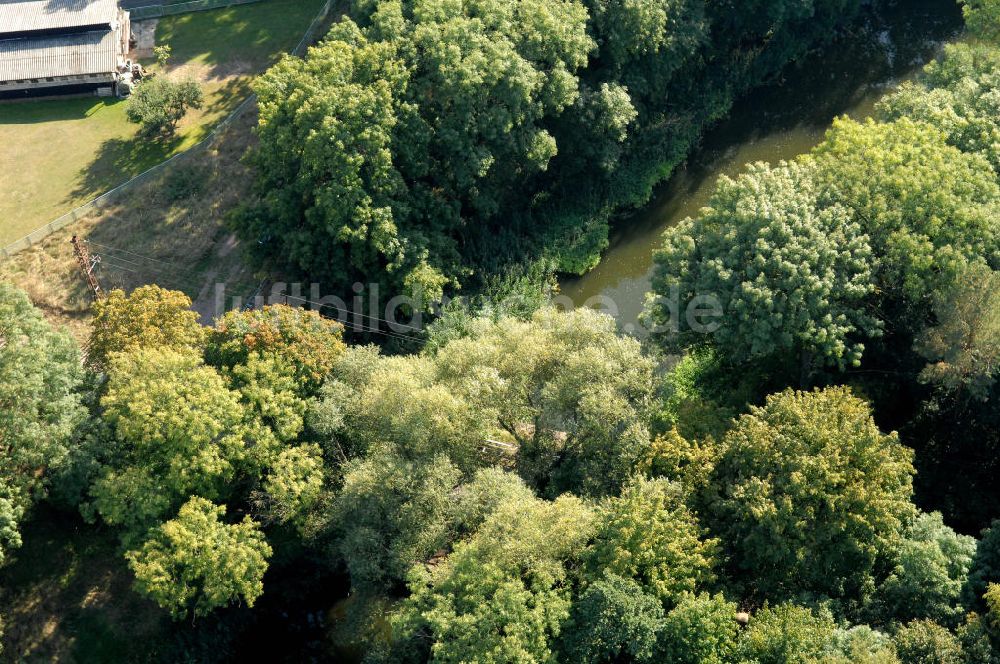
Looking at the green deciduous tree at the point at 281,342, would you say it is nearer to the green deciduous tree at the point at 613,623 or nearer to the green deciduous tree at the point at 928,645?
the green deciduous tree at the point at 613,623

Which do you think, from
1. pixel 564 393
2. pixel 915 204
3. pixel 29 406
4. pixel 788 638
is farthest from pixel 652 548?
Answer: pixel 29 406

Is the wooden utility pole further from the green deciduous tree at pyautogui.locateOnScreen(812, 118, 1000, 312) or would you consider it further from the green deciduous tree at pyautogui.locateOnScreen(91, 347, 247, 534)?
the green deciduous tree at pyautogui.locateOnScreen(812, 118, 1000, 312)

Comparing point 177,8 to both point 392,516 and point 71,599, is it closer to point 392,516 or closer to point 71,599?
point 71,599

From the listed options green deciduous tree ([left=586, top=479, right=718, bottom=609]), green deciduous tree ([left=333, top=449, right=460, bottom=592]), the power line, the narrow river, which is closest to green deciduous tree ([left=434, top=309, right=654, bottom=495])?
green deciduous tree ([left=586, top=479, right=718, bottom=609])

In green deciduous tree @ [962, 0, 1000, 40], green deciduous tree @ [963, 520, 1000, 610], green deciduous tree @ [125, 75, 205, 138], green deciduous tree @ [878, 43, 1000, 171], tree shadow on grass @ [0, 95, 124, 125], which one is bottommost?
green deciduous tree @ [963, 520, 1000, 610]

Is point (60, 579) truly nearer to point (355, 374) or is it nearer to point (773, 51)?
point (355, 374)

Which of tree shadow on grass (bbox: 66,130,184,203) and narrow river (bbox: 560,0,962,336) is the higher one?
narrow river (bbox: 560,0,962,336)

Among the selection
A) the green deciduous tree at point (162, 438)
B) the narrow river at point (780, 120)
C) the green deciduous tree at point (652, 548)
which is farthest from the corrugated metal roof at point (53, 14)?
the green deciduous tree at point (652, 548)
